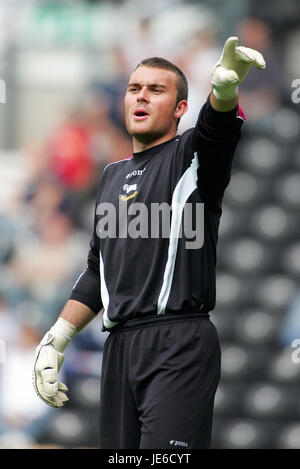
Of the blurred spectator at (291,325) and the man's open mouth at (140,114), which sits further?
the blurred spectator at (291,325)

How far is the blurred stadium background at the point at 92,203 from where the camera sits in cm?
741

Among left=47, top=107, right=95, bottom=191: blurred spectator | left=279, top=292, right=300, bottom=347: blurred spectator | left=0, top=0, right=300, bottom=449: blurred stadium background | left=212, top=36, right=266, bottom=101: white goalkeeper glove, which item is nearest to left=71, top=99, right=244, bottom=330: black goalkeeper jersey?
left=212, top=36, right=266, bottom=101: white goalkeeper glove

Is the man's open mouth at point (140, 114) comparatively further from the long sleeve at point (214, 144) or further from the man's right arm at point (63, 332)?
the man's right arm at point (63, 332)

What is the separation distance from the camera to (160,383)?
3.36m

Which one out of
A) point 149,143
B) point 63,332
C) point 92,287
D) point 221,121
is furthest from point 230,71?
point 63,332

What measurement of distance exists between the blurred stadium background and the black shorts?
12.0ft

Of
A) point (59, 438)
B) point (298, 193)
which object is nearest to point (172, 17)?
point (298, 193)

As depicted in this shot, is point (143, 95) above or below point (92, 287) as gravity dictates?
above

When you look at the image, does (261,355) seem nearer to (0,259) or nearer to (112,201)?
(0,259)

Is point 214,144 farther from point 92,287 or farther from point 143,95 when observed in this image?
point 92,287

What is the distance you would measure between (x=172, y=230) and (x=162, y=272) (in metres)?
0.16

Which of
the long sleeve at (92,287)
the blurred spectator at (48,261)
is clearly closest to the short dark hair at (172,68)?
the long sleeve at (92,287)

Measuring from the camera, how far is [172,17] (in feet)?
29.5

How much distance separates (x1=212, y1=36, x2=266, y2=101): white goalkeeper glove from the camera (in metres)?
3.18
